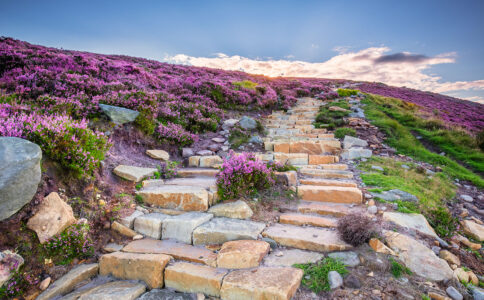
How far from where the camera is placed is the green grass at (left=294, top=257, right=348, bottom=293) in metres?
2.84

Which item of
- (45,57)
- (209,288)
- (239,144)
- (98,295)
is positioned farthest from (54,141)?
(45,57)

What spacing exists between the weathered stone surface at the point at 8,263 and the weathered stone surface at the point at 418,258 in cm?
510

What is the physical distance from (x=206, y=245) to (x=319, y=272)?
1806 millimetres

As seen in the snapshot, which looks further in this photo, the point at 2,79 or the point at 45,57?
the point at 45,57

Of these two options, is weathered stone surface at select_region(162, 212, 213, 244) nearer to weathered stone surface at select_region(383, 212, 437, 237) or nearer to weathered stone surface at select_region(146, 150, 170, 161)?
weathered stone surface at select_region(146, 150, 170, 161)

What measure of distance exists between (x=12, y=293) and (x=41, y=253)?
54 cm

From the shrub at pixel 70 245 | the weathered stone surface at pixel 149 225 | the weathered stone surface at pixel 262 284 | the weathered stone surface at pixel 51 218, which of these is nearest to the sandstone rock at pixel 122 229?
the weathered stone surface at pixel 149 225

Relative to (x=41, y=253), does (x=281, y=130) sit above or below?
above

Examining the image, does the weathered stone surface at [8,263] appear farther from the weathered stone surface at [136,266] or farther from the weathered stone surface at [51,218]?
the weathered stone surface at [136,266]

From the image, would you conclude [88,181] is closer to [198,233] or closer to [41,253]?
[41,253]

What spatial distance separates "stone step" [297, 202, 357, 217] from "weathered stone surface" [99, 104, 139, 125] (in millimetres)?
5307

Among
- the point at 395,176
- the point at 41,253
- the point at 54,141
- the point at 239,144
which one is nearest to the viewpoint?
the point at 41,253

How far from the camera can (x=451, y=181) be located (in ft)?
22.4

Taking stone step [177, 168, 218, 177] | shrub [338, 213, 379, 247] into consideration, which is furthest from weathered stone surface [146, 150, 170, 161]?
shrub [338, 213, 379, 247]
